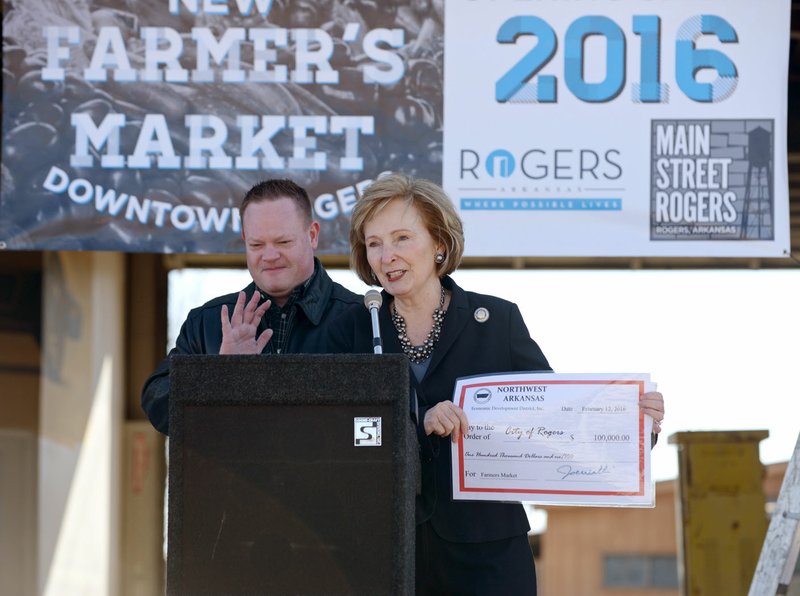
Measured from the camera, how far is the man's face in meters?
2.92

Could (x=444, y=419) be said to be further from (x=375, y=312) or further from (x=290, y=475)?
(x=290, y=475)

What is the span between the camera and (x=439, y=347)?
2549mm

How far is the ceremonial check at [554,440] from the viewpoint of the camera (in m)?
2.42

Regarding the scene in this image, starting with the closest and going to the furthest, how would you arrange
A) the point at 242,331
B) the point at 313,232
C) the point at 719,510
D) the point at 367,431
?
the point at 367,431, the point at 242,331, the point at 313,232, the point at 719,510

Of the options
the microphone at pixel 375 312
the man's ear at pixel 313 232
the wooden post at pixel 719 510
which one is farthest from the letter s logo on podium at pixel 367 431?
the wooden post at pixel 719 510

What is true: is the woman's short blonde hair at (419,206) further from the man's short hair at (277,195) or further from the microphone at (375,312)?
the man's short hair at (277,195)

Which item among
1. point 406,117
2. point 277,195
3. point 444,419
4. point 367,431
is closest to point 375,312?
point 444,419

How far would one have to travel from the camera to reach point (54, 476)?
598 cm

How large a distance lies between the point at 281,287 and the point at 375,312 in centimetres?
56

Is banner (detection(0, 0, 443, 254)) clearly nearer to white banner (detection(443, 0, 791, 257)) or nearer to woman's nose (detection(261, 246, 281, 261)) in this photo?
white banner (detection(443, 0, 791, 257))

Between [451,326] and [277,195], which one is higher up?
[277,195]

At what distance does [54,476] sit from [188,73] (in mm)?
2289

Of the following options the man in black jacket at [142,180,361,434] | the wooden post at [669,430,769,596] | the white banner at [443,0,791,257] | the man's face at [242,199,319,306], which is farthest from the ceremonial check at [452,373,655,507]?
the wooden post at [669,430,769,596]

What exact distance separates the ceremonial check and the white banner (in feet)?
7.30
